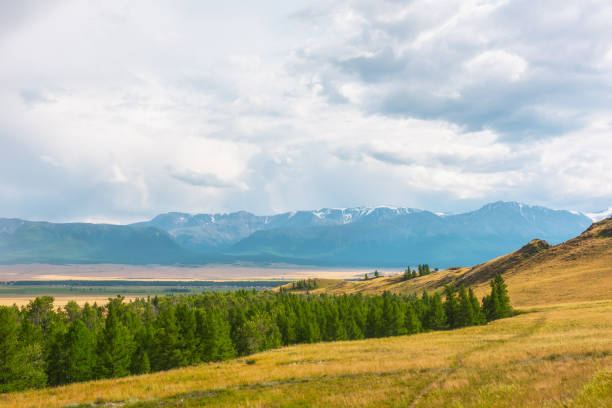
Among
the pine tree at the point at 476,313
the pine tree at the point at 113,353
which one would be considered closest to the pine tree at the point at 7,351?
the pine tree at the point at 113,353

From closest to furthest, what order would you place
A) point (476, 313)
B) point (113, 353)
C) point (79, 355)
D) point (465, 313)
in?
point (79, 355) < point (113, 353) < point (465, 313) < point (476, 313)

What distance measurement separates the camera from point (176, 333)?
62.8 metres

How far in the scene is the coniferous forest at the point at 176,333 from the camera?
180 ft

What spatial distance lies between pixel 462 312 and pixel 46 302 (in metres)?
105

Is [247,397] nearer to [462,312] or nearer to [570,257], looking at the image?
[462,312]

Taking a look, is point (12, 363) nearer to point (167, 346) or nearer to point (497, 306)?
point (167, 346)

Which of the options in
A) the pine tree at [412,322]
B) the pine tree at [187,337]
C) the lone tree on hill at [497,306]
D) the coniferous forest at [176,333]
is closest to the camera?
the coniferous forest at [176,333]

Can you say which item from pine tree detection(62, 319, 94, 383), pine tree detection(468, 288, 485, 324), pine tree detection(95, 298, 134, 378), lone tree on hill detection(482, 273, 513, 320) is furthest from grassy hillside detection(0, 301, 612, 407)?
lone tree on hill detection(482, 273, 513, 320)

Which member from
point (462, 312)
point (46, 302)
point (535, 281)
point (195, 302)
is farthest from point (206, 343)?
point (535, 281)

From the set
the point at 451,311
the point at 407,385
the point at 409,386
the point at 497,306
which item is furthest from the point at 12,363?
the point at 497,306

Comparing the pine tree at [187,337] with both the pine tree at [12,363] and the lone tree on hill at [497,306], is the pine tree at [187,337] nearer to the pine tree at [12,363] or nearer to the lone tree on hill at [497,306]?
the pine tree at [12,363]

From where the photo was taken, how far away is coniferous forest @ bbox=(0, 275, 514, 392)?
55.0 m

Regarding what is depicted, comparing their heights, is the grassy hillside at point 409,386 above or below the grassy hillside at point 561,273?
above

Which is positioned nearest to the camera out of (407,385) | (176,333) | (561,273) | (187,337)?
(407,385)
